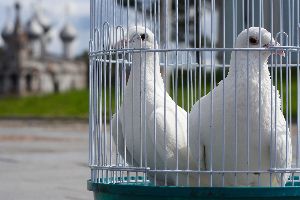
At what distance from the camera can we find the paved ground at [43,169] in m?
9.15

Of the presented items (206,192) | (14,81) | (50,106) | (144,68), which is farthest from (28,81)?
(206,192)

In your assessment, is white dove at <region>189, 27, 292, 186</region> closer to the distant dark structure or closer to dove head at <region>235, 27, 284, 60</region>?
dove head at <region>235, 27, 284, 60</region>

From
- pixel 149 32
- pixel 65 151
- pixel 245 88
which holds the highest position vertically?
pixel 149 32

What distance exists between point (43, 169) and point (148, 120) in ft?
23.5

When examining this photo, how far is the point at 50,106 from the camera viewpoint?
146ft

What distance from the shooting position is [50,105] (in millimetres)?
44969

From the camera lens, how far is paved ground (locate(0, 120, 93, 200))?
9.15 m

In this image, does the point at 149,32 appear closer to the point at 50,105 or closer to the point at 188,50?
the point at 188,50

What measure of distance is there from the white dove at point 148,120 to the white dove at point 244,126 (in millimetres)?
126

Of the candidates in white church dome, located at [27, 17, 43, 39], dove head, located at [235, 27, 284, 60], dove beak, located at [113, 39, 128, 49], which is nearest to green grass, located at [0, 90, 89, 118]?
dove beak, located at [113, 39, 128, 49]

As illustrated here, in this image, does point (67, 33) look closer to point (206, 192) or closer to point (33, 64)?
point (33, 64)

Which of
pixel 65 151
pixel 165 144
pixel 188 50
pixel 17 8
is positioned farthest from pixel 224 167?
pixel 17 8

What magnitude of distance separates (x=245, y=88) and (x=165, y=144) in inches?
21.4

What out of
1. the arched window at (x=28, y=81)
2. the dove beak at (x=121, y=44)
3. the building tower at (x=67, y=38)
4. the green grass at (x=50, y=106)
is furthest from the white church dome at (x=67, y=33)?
the dove beak at (x=121, y=44)
